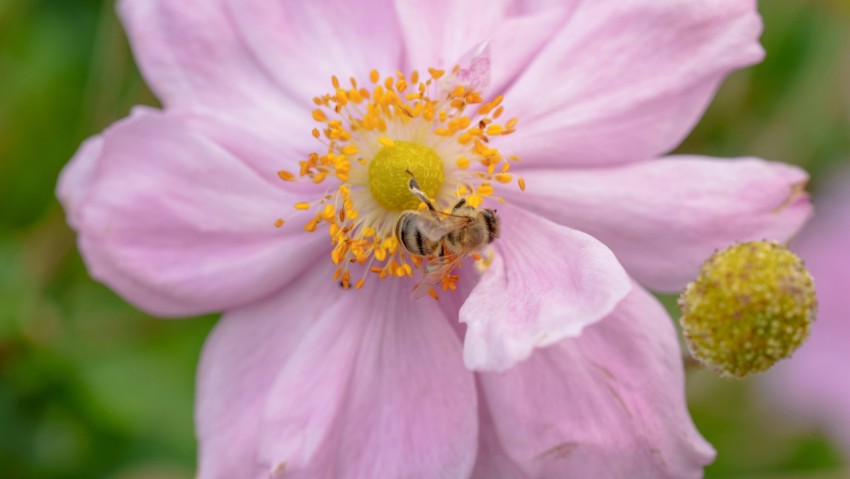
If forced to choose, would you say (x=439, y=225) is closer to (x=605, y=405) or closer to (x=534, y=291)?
(x=534, y=291)

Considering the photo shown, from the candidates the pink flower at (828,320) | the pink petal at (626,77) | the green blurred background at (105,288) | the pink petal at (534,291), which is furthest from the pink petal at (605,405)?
the pink flower at (828,320)

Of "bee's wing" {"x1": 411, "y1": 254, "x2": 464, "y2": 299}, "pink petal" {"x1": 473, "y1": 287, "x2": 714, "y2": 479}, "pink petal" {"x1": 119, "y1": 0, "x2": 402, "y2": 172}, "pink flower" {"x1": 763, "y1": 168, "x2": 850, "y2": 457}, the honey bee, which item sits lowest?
"pink flower" {"x1": 763, "y1": 168, "x2": 850, "y2": 457}

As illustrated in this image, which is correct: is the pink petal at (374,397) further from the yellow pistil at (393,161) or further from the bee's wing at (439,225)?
the bee's wing at (439,225)

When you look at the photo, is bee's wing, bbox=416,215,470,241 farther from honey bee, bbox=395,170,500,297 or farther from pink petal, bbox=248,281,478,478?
pink petal, bbox=248,281,478,478

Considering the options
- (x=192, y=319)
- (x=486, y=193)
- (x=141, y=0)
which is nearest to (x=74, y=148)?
(x=192, y=319)

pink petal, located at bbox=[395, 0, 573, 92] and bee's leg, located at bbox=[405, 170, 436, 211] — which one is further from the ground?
pink petal, located at bbox=[395, 0, 573, 92]

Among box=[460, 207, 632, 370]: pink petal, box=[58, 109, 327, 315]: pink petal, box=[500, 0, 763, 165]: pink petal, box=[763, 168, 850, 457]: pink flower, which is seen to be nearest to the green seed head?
box=[460, 207, 632, 370]: pink petal

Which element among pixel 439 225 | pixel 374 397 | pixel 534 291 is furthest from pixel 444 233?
pixel 374 397
